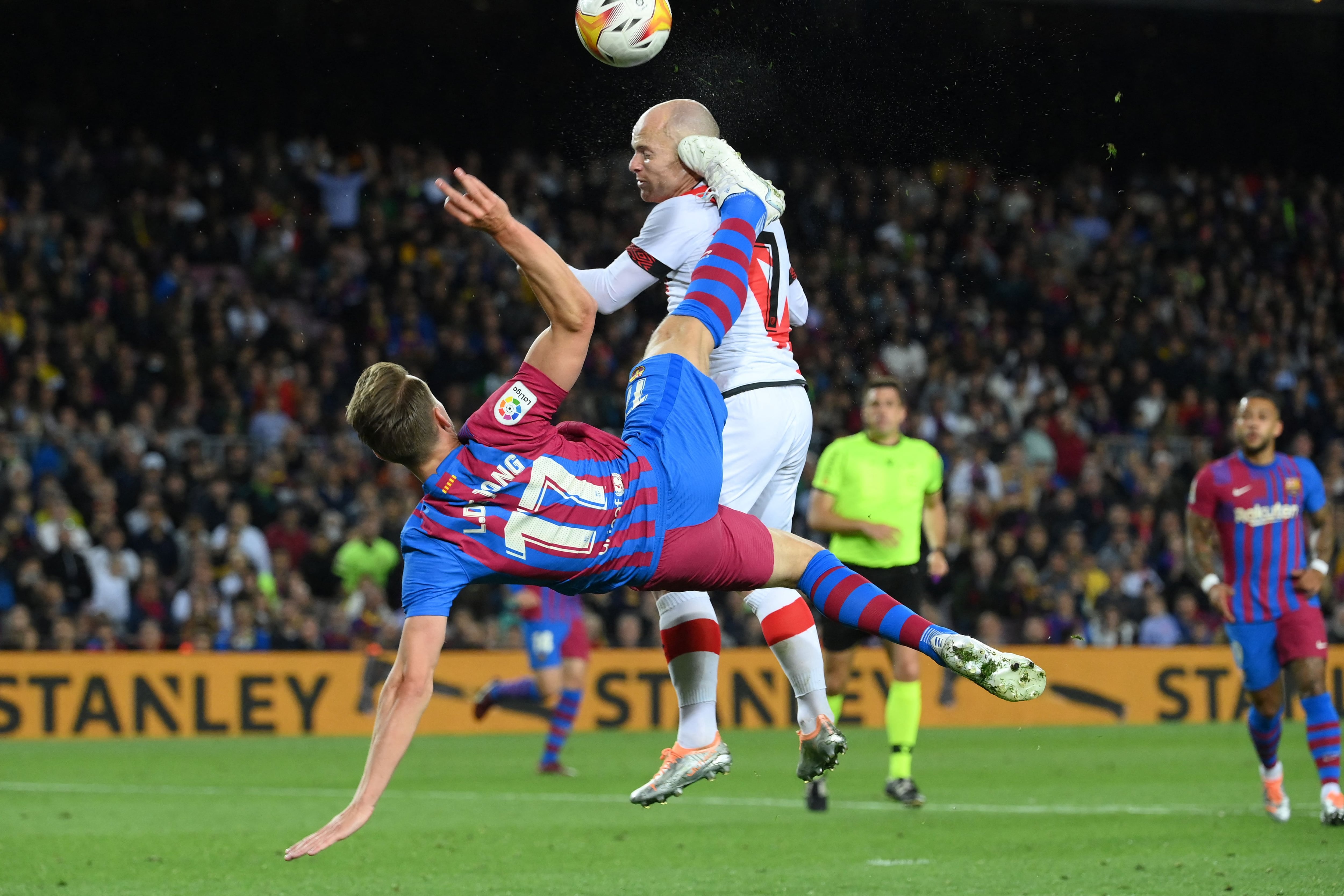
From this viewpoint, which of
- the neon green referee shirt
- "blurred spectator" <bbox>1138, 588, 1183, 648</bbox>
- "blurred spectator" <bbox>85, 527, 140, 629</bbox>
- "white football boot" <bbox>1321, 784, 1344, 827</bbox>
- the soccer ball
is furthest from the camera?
"blurred spectator" <bbox>1138, 588, 1183, 648</bbox>

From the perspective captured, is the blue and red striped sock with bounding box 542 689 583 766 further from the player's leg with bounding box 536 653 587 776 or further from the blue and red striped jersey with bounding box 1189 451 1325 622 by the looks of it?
the blue and red striped jersey with bounding box 1189 451 1325 622

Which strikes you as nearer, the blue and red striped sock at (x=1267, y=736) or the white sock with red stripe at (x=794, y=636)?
the white sock with red stripe at (x=794, y=636)

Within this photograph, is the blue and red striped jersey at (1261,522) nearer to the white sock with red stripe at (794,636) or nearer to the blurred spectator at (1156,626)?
the white sock with red stripe at (794,636)

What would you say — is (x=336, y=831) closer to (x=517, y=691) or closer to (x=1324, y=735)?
(x=1324, y=735)

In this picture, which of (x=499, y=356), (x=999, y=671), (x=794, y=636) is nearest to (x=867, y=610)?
(x=999, y=671)

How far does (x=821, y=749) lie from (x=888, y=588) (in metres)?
4.24

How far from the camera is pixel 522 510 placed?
17.4 feet

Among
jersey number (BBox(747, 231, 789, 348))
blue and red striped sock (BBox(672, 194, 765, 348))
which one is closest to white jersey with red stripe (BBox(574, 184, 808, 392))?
jersey number (BBox(747, 231, 789, 348))

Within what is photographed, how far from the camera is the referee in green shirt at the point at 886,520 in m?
10.1

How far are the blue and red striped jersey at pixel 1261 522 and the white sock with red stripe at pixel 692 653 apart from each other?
4223 mm

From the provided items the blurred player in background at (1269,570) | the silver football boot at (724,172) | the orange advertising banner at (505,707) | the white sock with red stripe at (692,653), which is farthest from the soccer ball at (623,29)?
the orange advertising banner at (505,707)

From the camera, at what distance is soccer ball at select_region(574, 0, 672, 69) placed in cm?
670

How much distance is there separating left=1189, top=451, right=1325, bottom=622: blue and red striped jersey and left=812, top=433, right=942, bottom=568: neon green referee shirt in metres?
1.62

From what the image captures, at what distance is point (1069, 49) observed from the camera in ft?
72.8
